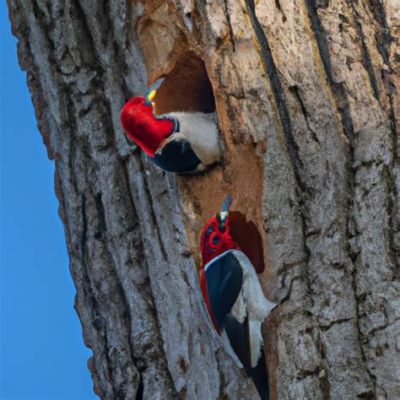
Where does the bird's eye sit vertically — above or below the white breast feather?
below

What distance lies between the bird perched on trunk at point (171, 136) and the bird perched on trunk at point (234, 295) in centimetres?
15

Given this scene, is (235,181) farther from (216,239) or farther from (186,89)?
(186,89)

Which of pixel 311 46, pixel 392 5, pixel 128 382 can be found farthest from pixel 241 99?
pixel 128 382

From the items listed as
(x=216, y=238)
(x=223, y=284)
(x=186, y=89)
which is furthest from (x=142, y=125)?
(x=223, y=284)

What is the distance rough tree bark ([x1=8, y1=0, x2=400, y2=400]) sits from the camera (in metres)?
2.85

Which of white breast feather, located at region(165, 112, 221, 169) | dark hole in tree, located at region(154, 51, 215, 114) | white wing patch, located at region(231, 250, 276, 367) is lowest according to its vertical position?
white wing patch, located at region(231, 250, 276, 367)

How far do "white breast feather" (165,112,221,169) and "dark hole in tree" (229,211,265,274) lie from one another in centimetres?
18

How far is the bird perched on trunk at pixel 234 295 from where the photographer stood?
9.74 feet

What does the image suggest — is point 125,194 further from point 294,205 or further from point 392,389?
point 392,389

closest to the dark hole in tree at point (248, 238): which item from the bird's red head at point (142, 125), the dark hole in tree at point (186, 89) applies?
the bird's red head at point (142, 125)

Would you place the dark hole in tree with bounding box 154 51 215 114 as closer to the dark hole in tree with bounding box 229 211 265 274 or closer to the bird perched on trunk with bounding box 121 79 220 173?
the bird perched on trunk with bounding box 121 79 220 173

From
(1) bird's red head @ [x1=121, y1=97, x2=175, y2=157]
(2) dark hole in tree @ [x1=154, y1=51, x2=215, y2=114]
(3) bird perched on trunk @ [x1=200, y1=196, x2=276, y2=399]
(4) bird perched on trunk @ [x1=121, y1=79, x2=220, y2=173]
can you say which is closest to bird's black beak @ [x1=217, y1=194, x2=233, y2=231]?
(3) bird perched on trunk @ [x1=200, y1=196, x2=276, y2=399]

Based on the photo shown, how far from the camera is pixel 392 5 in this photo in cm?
314

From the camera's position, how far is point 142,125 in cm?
329
